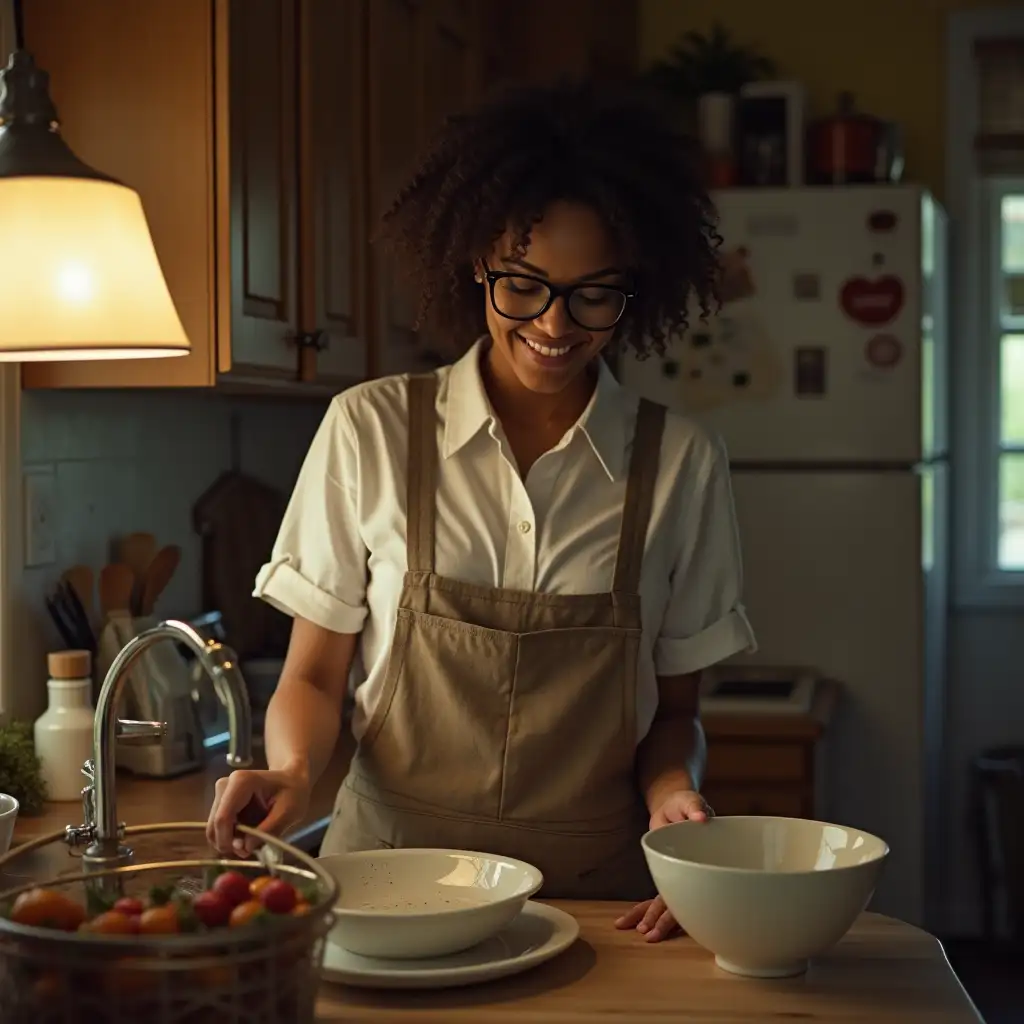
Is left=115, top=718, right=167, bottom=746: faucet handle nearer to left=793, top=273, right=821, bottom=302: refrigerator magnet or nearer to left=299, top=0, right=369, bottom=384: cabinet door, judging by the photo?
left=299, top=0, right=369, bottom=384: cabinet door

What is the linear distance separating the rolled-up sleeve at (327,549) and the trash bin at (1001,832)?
8.62 feet

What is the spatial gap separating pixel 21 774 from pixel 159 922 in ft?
3.36

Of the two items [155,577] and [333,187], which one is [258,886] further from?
[333,187]

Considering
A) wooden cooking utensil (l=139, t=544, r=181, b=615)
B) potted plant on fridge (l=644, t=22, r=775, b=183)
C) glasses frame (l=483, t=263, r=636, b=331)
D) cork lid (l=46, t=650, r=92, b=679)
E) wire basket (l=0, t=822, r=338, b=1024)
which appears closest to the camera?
wire basket (l=0, t=822, r=338, b=1024)

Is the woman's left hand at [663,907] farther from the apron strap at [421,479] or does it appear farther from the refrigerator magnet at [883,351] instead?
the refrigerator magnet at [883,351]

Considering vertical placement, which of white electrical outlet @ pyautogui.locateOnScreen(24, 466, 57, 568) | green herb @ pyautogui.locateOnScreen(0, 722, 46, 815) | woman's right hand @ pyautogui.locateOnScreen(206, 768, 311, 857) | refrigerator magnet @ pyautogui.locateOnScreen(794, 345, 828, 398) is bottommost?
green herb @ pyautogui.locateOnScreen(0, 722, 46, 815)

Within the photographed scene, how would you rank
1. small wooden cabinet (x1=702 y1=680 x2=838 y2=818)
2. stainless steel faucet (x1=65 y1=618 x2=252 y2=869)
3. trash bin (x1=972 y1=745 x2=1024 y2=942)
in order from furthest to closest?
trash bin (x1=972 y1=745 x2=1024 y2=942), small wooden cabinet (x1=702 y1=680 x2=838 y2=818), stainless steel faucet (x1=65 y1=618 x2=252 y2=869)

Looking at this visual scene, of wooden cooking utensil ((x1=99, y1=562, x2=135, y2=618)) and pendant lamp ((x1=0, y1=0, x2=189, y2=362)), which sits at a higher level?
pendant lamp ((x1=0, y1=0, x2=189, y2=362))

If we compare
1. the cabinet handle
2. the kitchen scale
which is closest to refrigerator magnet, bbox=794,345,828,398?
the kitchen scale

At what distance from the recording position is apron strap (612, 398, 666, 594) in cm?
158

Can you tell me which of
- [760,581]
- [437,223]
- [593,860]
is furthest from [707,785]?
[437,223]

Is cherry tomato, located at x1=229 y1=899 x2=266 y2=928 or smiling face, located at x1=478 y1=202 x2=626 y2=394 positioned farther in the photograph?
smiling face, located at x1=478 y1=202 x2=626 y2=394

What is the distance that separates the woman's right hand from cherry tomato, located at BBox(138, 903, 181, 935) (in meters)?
0.26

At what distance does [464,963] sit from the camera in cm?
114
